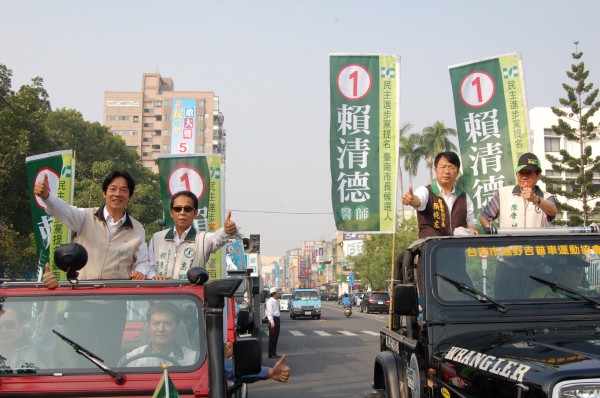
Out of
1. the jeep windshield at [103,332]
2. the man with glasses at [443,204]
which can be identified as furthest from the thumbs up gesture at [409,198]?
the jeep windshield at [103,332]

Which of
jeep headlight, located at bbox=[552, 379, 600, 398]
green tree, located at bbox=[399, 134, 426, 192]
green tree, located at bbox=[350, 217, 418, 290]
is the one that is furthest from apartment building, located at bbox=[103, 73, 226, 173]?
jeep headlight, located at bbox=[552, 379, 600, 398]

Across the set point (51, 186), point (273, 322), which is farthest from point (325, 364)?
point (51, 186)

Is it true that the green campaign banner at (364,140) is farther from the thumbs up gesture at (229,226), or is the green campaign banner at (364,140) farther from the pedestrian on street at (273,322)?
the thumbs up gesture at (229,226)

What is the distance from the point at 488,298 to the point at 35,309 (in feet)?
9.18

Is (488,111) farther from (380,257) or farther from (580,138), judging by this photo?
(380,257)

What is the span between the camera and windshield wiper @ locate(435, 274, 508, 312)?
15.1 ft

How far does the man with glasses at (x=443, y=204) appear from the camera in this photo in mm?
5980

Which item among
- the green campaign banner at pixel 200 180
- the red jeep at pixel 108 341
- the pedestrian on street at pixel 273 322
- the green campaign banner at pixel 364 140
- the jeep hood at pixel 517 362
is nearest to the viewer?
the jeep hood at pixel 517 362

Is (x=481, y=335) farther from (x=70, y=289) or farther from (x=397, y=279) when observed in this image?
(x=70, y=289)

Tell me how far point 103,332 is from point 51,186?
998 cm

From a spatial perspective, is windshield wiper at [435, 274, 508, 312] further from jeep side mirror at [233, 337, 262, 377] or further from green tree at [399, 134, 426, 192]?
green tree at [399, 134, 426, 192]

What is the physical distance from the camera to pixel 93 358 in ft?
12.0

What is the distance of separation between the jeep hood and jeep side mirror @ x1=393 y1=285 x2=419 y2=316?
0.37 m

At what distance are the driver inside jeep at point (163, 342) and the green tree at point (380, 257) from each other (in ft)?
171
